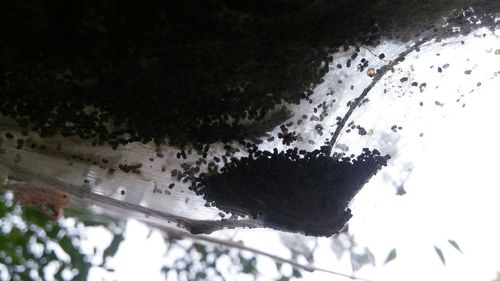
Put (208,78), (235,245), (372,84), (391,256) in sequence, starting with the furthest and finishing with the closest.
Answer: (391,256), (235,245), (372,84), (208,78)

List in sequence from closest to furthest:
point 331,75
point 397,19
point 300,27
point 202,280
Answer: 1. point 300,27
2. point 397,19
3. point 331,75
4. point 202,280

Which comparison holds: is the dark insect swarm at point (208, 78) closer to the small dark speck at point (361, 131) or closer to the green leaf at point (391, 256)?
the small dark speck at point (361, 131)

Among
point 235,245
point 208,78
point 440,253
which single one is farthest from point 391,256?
point 208,78

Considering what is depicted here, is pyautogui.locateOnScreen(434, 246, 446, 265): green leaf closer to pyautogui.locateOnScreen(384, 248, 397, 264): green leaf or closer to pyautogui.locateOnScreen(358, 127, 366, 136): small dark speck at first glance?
pyautogui.locateOnScreen(384, 248, 397, 264): green leaf

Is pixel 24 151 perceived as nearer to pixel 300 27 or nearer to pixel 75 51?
pixel 75 51

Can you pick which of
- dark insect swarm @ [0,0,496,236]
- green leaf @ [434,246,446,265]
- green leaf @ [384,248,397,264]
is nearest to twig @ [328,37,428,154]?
dark insect swarm @ [0,0,496,236]

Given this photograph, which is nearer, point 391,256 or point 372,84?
point 372,84

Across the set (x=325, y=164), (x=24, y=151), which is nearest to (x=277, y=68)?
(x=325, y=164)

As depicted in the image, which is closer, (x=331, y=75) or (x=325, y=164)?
(x=331, y=75)

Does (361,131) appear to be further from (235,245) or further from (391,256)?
(391,256)

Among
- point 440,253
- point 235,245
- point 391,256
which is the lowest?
point 235,245

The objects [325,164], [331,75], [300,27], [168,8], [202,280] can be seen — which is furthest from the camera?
[202,280]
